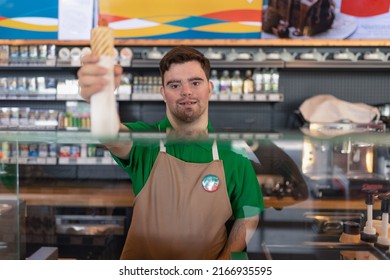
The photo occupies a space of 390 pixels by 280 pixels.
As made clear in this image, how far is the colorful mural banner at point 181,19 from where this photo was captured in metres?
3.77

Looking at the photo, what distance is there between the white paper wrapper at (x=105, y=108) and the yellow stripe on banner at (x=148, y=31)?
10.3 ft

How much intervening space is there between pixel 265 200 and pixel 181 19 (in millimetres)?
2882

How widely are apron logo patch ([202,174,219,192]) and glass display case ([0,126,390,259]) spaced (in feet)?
0.39

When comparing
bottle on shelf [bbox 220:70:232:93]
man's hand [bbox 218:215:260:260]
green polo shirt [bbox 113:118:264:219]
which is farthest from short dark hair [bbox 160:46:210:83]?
bottle on shelf [bbox 220:70:232:93]

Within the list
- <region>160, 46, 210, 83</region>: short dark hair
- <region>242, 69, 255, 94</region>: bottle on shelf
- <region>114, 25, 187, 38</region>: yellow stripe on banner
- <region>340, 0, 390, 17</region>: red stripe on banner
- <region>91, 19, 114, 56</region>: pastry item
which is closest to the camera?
<region>91, 19, 114, 56</region>: pastry item

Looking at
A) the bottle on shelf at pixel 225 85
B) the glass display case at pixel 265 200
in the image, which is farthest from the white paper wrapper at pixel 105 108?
the bottle on shelf at pixel 225 85

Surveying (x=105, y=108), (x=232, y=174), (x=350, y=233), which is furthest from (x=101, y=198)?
(x=350, y=233)

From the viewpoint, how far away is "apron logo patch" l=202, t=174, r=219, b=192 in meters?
1.12

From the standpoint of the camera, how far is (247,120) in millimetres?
3969

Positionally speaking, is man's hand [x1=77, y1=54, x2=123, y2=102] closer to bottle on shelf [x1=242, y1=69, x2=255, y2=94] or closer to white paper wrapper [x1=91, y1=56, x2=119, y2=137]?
white paper wrapper [x1=91, y1=56, x2=119, y2=137]

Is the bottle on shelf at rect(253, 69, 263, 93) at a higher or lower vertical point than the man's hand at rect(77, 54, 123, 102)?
higher

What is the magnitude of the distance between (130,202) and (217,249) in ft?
0.96

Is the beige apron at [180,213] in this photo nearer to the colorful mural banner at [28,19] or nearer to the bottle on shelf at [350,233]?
the bottle on shelf at [350,233]
